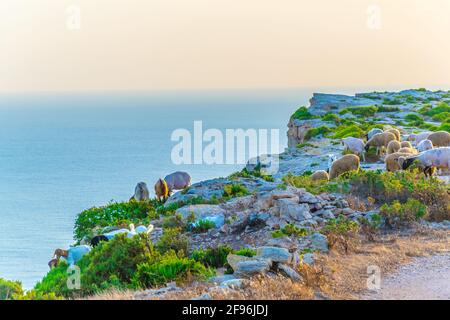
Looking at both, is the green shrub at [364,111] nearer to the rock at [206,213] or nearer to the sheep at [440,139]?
the sheep at [440,139]

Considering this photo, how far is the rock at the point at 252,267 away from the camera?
10.8 m

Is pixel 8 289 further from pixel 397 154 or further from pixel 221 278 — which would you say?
pixel 397 154

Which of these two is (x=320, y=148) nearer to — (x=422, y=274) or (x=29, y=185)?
(x=422, y=274)

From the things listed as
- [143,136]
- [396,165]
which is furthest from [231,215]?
[143,136]

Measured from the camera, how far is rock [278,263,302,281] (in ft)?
35.1

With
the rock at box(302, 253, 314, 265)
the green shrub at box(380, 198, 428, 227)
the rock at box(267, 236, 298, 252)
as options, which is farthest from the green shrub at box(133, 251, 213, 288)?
the green shrub at box(380, 198, 428, 227)

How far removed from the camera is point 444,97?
61.2 metres

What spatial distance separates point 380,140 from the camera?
31.1 m

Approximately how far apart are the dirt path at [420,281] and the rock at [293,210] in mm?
3236

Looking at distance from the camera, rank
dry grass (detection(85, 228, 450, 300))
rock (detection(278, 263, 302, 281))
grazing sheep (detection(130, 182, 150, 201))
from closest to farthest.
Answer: dry grass (detection(85, 228, 450, 300)) < rock (detection(278, 263, 302, 281)) < grazing sheep (detection(130, 182, 150, 201))

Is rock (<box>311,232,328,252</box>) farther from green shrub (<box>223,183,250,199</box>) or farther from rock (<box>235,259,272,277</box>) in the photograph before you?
green shrub (<box>223,183,250,199</box>)

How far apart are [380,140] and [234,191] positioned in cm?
1207

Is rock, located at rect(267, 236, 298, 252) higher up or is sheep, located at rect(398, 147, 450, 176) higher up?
sheep, located at rect(398, 147, 450, 176)

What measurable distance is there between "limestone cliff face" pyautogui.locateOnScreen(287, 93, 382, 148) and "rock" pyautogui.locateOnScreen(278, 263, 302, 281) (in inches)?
1333
